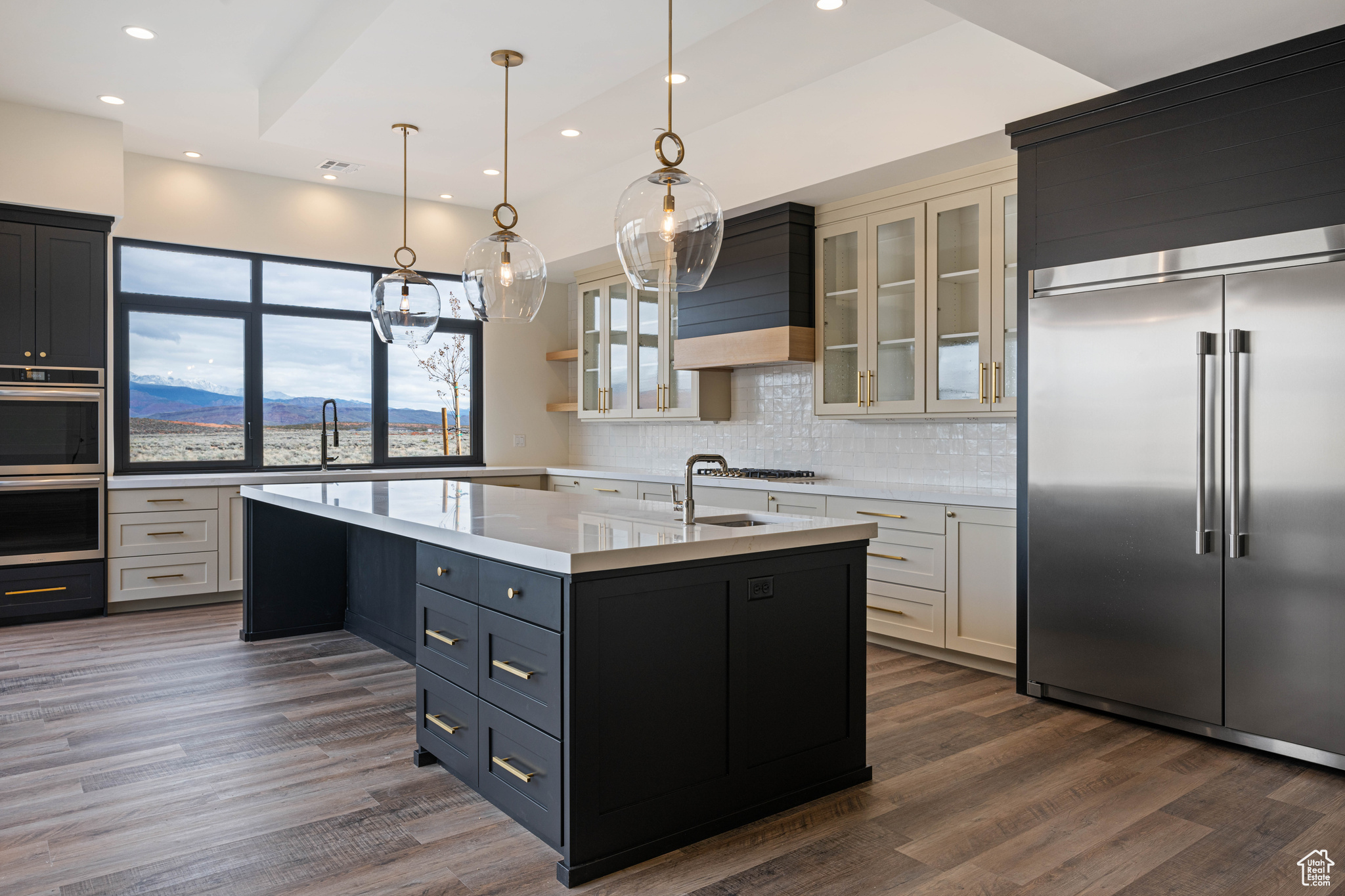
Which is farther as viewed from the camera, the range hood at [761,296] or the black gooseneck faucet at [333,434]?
the black gooseneck faucet at [333,434]

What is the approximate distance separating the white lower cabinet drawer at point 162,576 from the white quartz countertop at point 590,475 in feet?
1.53

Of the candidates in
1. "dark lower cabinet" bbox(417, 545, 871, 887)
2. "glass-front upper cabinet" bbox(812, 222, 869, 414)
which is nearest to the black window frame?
"glass-front upper cabinet" bbox(812, 222, 869, 414)

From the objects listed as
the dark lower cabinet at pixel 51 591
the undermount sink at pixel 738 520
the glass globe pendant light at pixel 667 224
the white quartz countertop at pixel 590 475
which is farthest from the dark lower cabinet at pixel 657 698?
the dark lower cabinet at pixel 51 591

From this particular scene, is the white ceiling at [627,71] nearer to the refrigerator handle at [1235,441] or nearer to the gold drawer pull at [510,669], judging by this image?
the refrigerator handle at [1235,441]

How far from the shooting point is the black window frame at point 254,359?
5895mm

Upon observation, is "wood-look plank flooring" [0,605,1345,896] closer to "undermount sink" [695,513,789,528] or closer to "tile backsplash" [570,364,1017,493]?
"undermount sink" [695,513,789,528]

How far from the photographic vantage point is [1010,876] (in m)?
2.20

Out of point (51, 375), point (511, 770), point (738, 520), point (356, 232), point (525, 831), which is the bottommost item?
point (525, 831)

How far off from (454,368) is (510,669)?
537 cm

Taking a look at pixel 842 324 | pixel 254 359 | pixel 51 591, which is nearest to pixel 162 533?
pixel 51 591

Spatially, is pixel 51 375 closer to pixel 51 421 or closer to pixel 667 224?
pixel 51 421

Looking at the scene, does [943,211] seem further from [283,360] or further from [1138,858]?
[283,360]

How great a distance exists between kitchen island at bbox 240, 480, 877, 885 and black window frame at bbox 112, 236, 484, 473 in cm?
381

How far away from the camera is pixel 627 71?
387 centimetres
